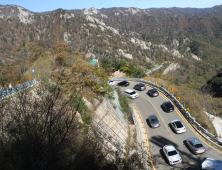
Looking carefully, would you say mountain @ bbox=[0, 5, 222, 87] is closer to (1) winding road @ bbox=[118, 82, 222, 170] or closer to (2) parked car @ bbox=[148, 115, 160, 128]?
(1) winding road @ bbox=[118, 82, 222, 170]

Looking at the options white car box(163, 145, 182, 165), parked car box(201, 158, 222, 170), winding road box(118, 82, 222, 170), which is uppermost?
parked car box(201, 158, 222, 170)

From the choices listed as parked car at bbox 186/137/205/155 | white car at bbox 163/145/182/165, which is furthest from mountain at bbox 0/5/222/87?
white car at bbox 163/145/182/165

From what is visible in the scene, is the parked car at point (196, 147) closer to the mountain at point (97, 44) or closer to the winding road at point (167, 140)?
the winding road at point (167, 140)

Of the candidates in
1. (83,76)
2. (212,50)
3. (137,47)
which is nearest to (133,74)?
(83,76)

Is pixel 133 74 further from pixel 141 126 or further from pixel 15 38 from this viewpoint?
pixel 15 38

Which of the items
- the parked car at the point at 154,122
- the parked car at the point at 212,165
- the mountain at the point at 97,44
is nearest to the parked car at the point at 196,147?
the parked car at the point at 212,165

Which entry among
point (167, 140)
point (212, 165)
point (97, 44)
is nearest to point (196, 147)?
point (212, 165)

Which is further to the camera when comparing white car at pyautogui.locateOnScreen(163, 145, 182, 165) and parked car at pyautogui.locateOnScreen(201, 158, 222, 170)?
white car at pyautogui.locateOnScreen(163, 145, 182, 165)

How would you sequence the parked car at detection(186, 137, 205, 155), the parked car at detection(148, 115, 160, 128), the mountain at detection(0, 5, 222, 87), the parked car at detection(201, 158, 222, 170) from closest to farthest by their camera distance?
Answer: 1. the parked car at detection(201, 158, 222, 170)
2. the parked car at detection(186, 137, 205, 155)
3. the parked car at detection(148, 115, 160, 128)
4. the mountain at detection(0, 5, 222, 87)
